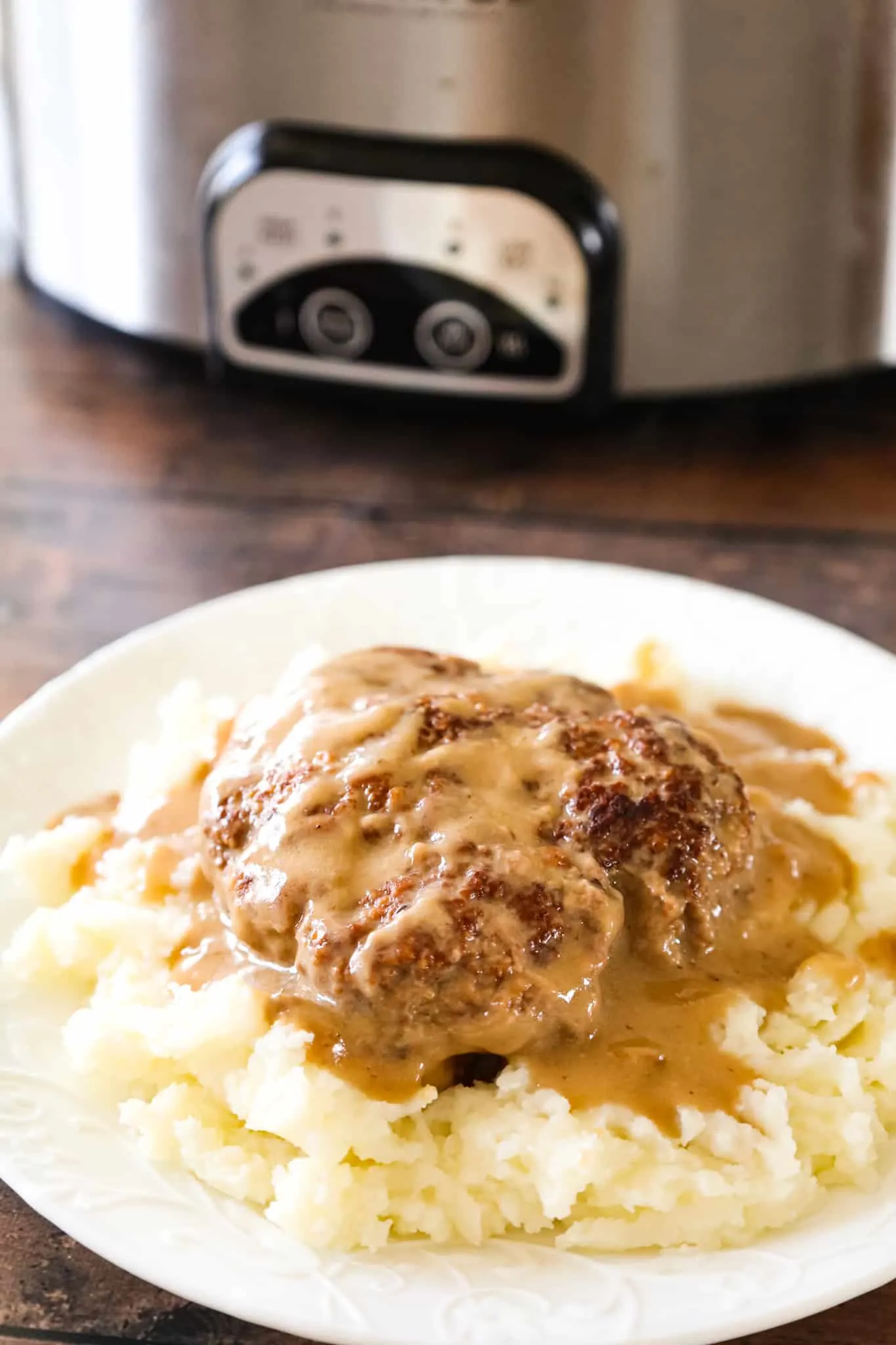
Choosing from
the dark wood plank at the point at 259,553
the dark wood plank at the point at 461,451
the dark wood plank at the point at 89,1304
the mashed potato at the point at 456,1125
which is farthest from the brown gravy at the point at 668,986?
the dark wood plank at the point at 461,451

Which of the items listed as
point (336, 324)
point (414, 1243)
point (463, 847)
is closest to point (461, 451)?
point (336, 324)

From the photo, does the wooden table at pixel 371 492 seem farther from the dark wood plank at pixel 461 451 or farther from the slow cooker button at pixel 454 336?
the slow cooker button at pixel 454 336

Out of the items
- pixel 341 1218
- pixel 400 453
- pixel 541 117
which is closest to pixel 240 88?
pixel 541 117

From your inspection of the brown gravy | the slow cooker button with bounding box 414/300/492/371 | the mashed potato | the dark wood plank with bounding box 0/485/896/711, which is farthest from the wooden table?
the mashed potato

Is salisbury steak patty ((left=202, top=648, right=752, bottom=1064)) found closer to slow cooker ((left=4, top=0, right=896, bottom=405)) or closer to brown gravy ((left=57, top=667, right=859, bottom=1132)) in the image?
brown gravy ((left=57, top=667, right=859, bottom=1132))

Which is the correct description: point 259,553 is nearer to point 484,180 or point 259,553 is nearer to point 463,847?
point 484,180

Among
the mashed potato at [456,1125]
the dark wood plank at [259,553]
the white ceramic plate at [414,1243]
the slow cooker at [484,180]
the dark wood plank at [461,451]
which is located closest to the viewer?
the white ceramic plate at [414,1243]
